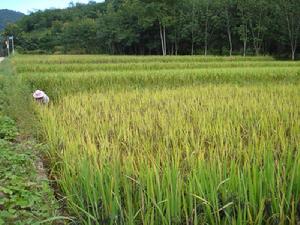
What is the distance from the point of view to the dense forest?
32.5 metres

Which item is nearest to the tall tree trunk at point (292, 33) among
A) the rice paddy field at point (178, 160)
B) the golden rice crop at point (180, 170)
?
the rice paddy field at point (178, 160)

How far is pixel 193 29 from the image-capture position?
39281 mm

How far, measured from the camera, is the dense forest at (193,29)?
1280 inches

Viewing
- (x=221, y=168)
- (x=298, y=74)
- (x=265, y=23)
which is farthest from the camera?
(x=265, y=23)

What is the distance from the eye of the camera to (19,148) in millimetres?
3939

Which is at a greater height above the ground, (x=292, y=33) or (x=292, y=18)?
(x=292, y=18)

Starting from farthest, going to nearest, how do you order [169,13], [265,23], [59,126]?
[169,13] < [265,23] < [59,126]

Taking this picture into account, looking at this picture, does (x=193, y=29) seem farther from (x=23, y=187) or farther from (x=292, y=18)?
(x=23, y=187)

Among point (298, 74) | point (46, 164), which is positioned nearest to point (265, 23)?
point (298, 74)

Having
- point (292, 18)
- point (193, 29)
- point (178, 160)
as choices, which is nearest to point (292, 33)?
point (292, 18)

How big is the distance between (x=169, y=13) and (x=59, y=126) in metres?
36.7

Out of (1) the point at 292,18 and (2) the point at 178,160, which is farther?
(1) the point at 292,18

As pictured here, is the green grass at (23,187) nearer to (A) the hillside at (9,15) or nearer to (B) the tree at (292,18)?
(B) the tree at (292,18)

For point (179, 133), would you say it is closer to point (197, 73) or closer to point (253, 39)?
point (197, 73)
